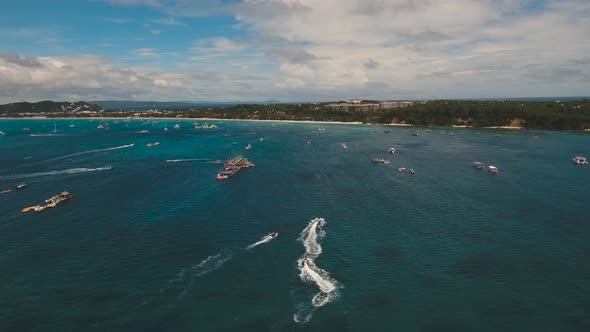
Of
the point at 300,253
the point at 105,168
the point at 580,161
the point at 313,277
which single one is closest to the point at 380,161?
the point at 580,161

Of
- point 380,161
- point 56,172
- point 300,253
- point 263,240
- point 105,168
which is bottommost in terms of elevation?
point 300,253

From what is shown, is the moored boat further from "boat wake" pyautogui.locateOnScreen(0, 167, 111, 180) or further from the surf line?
"boat wake" pyautogui.locateOnScreen(0, 167, 111, 180)

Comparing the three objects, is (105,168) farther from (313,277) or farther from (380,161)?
(313,277)

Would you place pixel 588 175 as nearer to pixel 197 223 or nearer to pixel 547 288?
pixel 547 288

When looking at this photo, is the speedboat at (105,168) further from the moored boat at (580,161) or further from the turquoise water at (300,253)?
the moored boat at (580,161)

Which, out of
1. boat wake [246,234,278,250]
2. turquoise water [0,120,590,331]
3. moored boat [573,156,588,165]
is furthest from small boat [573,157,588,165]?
boat wake [246,234,278,250]

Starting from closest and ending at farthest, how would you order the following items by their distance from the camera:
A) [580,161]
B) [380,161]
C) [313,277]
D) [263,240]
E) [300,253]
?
1. [313,277]
2. [300,253]
3. [263,240]
4. [580,161]
5. [380,161]

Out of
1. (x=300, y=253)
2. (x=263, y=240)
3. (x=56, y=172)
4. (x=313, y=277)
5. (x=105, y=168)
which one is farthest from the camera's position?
(x=105, y=168)
